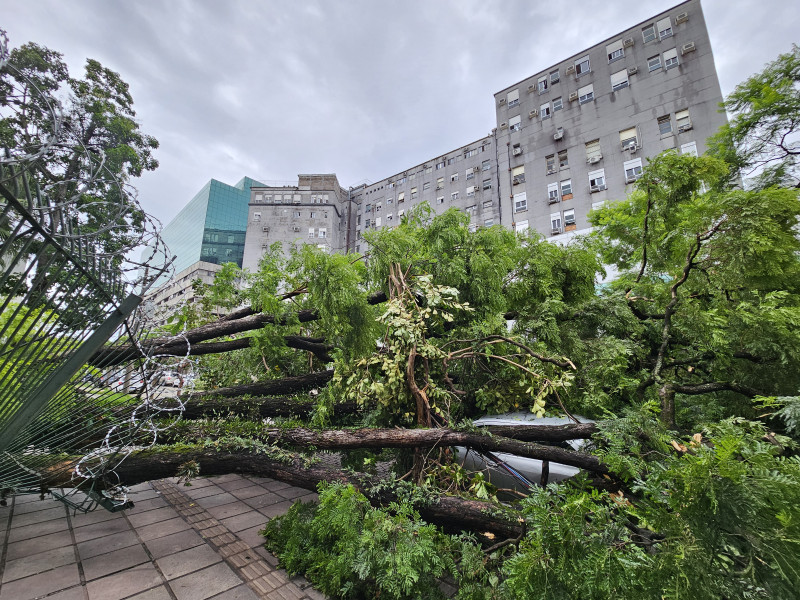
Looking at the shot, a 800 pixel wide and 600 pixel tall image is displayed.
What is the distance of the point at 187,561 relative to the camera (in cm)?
328

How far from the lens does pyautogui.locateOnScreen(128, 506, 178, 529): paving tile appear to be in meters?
4.13

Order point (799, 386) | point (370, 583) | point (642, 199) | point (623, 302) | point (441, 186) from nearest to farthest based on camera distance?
point (370, 583) → point (799, 386) → point (623, 302) → point (642, 199) → point (441, 186)

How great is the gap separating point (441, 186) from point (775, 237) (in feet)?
89.0

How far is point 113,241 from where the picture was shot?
86.0 inches

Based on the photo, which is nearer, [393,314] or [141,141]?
[393,314]

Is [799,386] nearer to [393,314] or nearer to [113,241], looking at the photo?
[393,314]

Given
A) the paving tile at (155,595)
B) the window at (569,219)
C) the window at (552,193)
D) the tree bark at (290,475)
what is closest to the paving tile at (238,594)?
Answer: the paving tile at (155,595)

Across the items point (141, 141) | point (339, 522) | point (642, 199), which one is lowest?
point (339, 522)

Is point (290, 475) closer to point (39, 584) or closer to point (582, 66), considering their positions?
point (39, 584)

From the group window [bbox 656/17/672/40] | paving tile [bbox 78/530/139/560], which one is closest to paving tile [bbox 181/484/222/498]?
paving tile [bbox 78/530/139/560]

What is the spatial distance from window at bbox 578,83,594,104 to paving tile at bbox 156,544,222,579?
23798mm

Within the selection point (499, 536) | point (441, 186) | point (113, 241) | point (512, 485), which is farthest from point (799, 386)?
point (441, 186)

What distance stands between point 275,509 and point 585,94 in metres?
23.5

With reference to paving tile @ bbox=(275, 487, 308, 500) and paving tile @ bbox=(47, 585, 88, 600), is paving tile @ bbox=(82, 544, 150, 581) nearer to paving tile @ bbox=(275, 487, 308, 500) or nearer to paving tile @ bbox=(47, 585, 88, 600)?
paving tile @ bbox=(47, 585, 88, 600)
